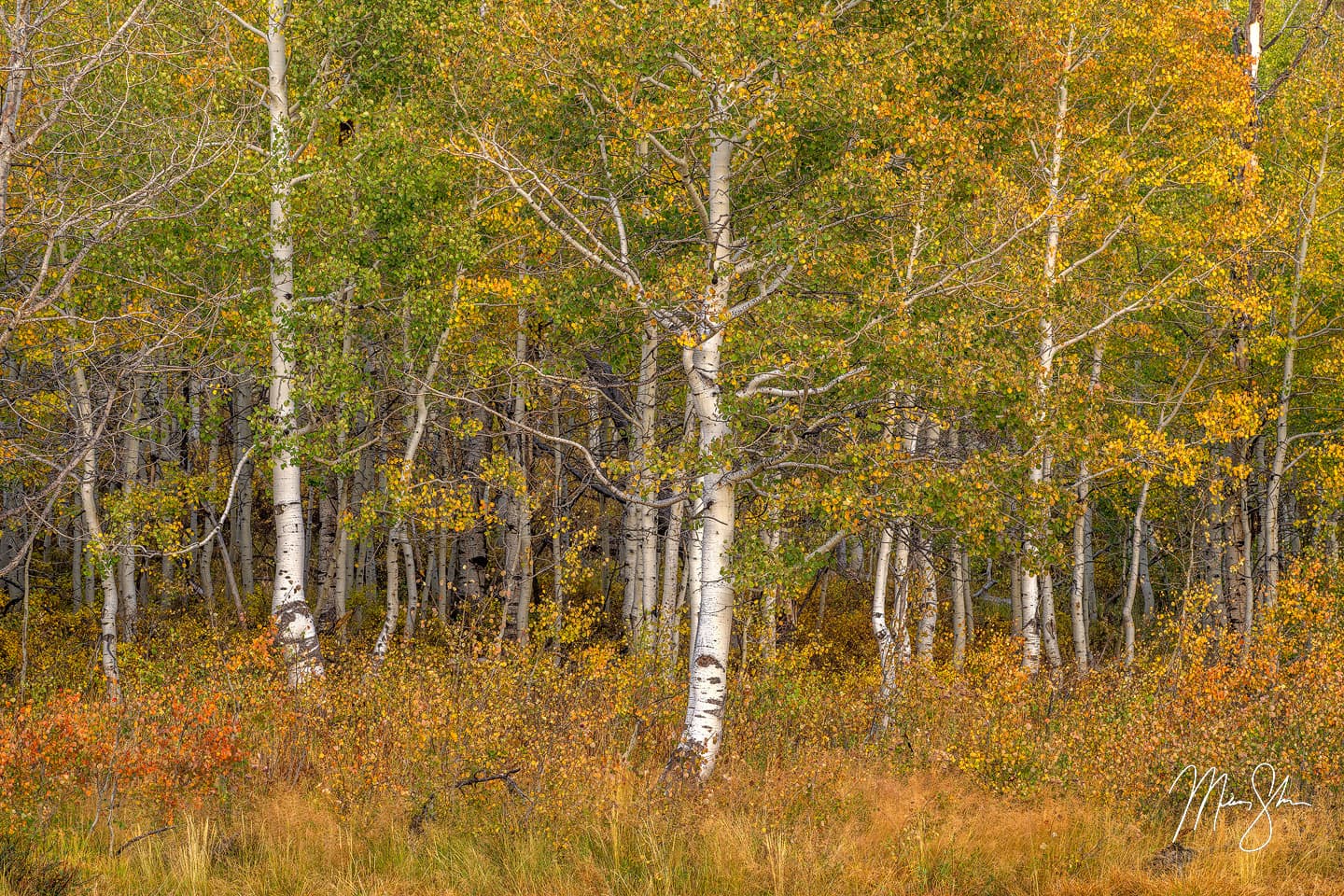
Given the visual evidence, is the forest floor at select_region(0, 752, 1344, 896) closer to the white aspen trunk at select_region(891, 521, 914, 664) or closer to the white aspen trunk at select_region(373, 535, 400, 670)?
the white aspen trunk at select_region(891, 521, 914, 664)

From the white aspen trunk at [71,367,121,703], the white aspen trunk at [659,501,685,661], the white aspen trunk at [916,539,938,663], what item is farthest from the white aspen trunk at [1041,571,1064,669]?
the white aspen trunk at [71,367,121,703]

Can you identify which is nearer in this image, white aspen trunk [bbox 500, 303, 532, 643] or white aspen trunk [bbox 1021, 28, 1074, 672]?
white aspen trunk [bbox 1021, 28, 1074, 672]

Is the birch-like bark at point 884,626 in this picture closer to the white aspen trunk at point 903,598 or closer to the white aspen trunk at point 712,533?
the white aspen trunk at point 903,598

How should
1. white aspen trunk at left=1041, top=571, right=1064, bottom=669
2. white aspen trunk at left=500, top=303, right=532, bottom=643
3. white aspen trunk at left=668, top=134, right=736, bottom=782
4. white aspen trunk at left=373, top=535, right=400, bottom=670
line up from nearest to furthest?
white aspen trunk at left=668, top=134, right=736, bottom=782 < white aspen trunk at left=373, top=535, right=400, bottom=670 < white aspen trunk at left=1041, top=571, right=1064, bottom=669 < white aspen trunk at left=500, top=303, right=532, bottom=643

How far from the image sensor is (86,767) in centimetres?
898

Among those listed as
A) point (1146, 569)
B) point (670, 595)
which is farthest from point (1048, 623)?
point (1146, 569)

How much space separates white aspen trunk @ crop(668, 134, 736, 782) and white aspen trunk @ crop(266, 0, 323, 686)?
203 inches

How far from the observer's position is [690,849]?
25.5 feet

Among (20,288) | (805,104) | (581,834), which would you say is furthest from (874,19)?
(20,288)

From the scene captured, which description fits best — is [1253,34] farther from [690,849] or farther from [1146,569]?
[690,849]
